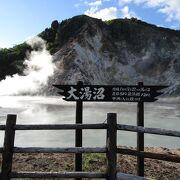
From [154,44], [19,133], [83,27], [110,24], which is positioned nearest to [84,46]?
[83,27]

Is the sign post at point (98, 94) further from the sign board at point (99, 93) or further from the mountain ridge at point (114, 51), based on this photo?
the mountain ridge at point (114, 51)

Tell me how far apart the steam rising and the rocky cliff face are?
164 cm

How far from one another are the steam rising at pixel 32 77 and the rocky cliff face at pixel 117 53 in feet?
5.38

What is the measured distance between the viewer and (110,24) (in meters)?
78.2

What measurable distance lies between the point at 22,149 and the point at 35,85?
55.5 metres

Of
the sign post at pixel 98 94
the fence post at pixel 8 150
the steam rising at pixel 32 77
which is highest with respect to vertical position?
the steam rising at pixel 32 77

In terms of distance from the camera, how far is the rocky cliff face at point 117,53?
221 ft

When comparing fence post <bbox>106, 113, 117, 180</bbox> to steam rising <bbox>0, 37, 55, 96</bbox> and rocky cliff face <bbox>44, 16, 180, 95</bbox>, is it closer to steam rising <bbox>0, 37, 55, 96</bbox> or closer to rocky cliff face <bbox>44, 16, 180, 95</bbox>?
steam rising <bbox>0, 37, 55, 96</bbox>


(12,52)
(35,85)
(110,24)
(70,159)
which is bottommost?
(70,159)

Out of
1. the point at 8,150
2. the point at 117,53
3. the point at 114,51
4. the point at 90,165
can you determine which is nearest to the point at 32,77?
the point at 114,51

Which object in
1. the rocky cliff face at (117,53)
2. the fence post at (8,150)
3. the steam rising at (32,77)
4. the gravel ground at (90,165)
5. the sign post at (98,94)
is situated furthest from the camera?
the rocky cliff face at (117,53)

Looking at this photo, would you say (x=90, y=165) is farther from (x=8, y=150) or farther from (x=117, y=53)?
(x=117, y=53)

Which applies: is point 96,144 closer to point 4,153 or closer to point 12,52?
point 4,153

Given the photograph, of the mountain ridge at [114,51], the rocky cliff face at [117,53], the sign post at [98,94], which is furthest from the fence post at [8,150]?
the rocky cliff face at [117,53]
